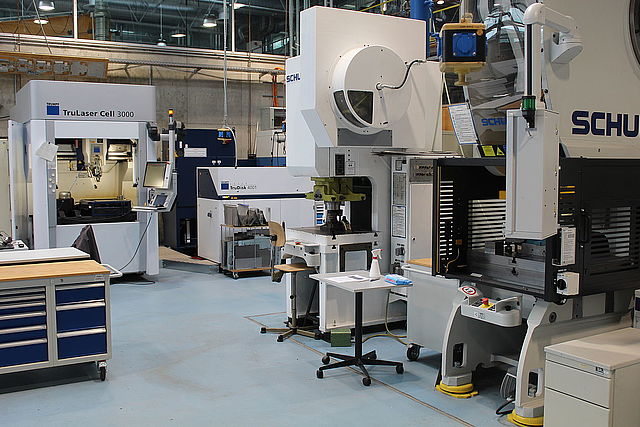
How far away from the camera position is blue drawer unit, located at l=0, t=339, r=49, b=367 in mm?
3826

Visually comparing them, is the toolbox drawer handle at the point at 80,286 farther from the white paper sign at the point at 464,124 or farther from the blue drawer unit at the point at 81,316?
the white paper sign at the point at 464,124

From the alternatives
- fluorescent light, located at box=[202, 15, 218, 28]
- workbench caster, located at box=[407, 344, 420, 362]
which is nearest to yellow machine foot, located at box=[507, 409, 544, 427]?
workbench caster, located at box=[407, 344, 420, 362]

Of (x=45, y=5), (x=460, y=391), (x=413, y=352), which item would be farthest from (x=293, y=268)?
(x=45, y=5)

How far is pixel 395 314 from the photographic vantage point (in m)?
5.17

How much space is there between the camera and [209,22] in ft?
32.9

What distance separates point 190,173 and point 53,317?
5.30m

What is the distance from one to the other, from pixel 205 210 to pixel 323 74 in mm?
4147

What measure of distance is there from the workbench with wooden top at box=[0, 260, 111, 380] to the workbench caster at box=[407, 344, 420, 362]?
6.48 ft

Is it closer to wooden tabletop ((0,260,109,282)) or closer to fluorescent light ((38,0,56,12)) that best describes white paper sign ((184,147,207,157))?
fluorescent light ((38,0,56,12))

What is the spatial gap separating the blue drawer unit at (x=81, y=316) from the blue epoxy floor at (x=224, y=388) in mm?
361

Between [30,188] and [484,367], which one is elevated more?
[30,188]

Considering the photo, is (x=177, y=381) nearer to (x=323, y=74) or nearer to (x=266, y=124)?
(x=323, y=74)

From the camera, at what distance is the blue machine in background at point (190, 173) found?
9.04m

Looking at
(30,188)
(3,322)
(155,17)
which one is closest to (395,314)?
(3,322)
